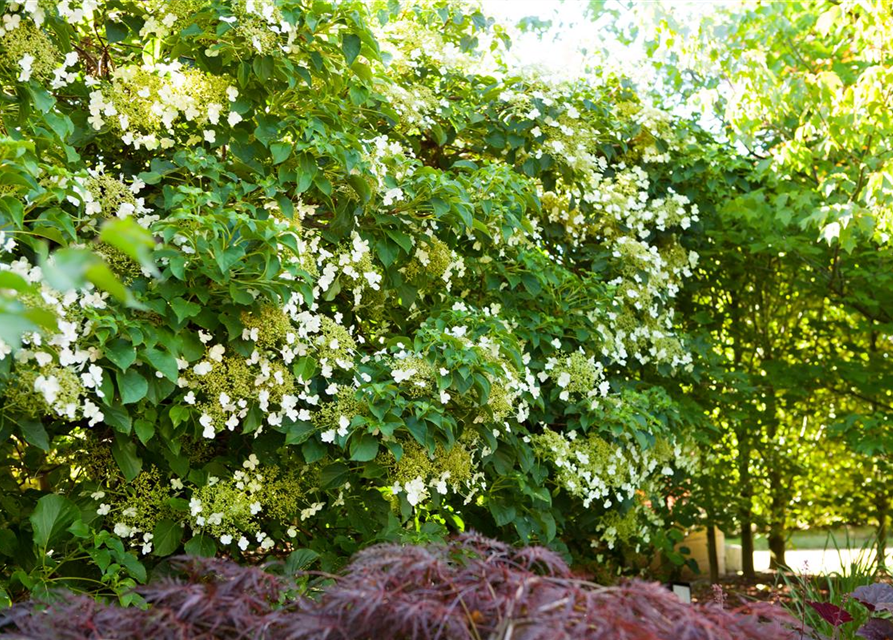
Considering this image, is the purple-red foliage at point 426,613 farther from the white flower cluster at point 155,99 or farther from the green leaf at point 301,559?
the white flower cluster at point 155,99

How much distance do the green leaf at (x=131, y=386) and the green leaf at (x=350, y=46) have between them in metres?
1.17

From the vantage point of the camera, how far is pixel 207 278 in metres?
2.51

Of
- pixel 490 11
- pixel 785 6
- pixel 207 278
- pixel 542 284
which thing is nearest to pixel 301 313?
pixel 207 278

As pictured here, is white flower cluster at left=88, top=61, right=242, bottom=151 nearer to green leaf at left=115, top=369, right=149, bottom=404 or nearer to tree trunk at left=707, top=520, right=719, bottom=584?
green leaf at left=115, top=369, right=149, bottom=404

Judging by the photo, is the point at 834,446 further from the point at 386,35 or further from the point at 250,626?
the point at 250,626

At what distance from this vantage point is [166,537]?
261 cm

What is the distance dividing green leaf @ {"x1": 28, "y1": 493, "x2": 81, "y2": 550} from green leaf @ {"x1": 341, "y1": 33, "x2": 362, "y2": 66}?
154 cm

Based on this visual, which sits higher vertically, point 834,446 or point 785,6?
point 785,6

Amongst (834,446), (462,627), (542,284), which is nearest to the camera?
(462,627)

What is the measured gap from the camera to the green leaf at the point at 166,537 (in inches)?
102

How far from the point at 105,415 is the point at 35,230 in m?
0.51

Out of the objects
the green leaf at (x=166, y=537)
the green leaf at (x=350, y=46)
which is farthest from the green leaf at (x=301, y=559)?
the green leaf at (x=350, y=46)

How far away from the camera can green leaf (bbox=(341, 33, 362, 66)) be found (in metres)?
2.71

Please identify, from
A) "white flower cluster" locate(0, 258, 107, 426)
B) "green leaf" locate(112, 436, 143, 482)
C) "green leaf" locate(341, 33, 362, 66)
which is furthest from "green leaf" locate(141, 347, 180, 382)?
"green leaf" locate(341, 33, 362, 66)
